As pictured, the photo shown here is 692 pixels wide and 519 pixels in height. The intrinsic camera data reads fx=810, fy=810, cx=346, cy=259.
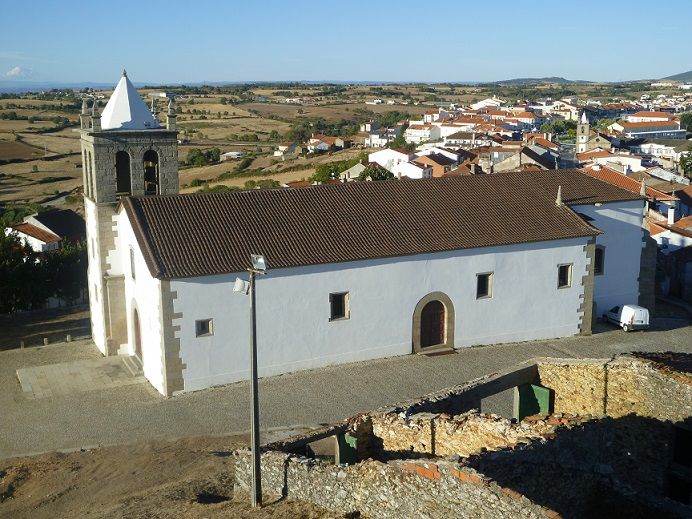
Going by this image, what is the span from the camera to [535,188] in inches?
1153

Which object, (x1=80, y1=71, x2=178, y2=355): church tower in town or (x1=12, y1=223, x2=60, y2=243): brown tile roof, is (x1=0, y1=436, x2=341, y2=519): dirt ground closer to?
(x1=80, y1=71, x2=178, y2=355): church tower in town

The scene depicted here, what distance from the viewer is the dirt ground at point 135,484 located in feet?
47.7

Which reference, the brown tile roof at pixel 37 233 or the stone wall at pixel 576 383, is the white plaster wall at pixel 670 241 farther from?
the brown tile roof at pixel 37 233

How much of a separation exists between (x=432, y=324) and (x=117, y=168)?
11.2 meters

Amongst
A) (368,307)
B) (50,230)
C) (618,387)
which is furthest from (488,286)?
(50,230)

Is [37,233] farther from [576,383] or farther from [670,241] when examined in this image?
[576,383]

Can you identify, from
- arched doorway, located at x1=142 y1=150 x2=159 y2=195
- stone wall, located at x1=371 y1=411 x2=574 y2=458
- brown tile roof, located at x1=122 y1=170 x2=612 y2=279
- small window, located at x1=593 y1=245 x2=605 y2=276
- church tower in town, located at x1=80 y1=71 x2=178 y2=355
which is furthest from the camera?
small window, located at x1=593 y1=245 x2=605 y2=276

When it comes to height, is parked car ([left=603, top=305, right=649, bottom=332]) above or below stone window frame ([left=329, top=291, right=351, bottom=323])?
below

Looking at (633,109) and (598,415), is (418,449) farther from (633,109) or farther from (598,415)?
(633,109)

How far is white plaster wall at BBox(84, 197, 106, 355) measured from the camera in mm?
26250

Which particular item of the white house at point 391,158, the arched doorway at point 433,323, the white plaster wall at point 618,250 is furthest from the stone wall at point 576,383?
the white house at point 391,158

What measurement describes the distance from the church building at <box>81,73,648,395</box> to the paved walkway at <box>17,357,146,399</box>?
70 centimetres

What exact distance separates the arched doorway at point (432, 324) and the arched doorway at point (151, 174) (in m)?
9.43

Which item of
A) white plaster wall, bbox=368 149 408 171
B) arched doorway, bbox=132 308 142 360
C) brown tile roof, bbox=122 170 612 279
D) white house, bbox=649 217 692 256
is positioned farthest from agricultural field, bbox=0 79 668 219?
white house, bbox=649 217 692 256
